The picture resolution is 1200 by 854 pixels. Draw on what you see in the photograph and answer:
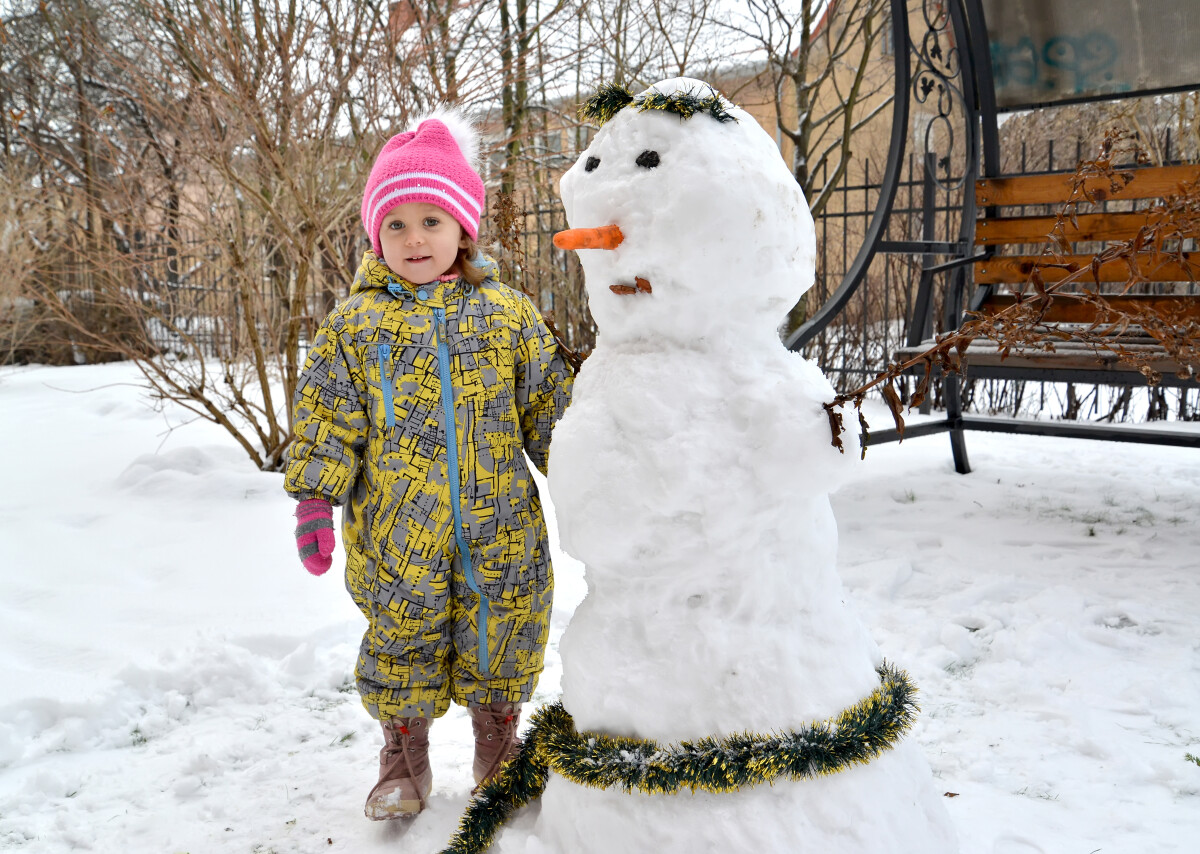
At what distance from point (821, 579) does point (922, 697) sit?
1126mm

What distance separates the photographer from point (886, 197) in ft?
12.8

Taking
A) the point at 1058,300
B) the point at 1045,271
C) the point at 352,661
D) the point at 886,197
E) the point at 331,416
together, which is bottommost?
the point at 352,661

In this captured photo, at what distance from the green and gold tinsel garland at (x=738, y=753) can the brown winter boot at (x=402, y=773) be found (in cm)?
56

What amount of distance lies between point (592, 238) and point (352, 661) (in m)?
1.82

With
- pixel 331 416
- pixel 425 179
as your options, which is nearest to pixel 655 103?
pixel 425 179

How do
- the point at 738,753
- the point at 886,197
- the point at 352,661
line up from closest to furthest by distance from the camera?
the point at 738,753
the point at 352,661
the point at 886,197

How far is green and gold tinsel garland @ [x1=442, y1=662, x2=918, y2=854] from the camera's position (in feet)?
4.20

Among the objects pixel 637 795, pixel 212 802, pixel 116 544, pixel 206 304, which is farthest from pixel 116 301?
pixel 637 795

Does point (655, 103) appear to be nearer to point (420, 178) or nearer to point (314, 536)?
point (420, 178)

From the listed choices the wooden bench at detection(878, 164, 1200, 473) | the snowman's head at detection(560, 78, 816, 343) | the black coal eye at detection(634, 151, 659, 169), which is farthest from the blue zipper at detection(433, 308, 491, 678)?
the wooden bench at detection(878, 164, 1200, 473)

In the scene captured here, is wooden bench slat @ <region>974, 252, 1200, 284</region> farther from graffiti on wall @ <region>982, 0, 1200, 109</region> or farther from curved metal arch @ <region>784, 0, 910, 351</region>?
graffiti on wall @ <region>982, 0, 1200, 109</region>

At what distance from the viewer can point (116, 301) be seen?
15.9 feet

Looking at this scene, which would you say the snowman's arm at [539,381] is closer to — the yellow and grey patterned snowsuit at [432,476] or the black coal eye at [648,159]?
the yellow and grey patterned snowsuit at [432,476]

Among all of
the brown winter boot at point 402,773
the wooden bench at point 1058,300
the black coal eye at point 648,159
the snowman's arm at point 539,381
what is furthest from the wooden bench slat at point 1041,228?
the brown winter boot at point 402,773
